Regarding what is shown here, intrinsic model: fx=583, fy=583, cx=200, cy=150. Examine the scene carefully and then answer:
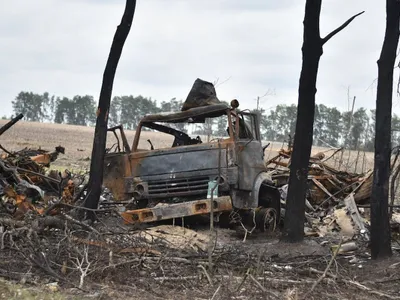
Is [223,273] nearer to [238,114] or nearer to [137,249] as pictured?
[137,249]

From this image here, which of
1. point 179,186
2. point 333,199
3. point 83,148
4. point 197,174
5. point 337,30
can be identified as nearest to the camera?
A: point 337,30

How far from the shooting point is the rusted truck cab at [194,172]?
32.0ft

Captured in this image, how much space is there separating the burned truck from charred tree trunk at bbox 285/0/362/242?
1358 mm

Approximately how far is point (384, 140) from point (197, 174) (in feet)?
11.4

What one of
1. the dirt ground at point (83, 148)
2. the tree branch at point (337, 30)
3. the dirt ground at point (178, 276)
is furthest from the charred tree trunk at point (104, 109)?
the tree branch at point (337, 30)

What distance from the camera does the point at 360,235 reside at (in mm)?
10109

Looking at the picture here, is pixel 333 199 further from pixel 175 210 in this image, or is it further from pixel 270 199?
pixel 175 210

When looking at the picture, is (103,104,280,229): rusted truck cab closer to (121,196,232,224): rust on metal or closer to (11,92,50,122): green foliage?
(121,196,232,224): rust on metal

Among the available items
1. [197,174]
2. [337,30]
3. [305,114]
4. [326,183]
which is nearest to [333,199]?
[326,183]

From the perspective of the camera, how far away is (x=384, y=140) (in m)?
7.66

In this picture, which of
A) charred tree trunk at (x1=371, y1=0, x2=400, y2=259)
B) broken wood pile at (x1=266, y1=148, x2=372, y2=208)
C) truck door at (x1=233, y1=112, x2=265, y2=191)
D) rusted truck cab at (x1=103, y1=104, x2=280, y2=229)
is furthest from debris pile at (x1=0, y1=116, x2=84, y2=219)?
broken wood pile at (x1=266, y1=148, x2=372, y2=208)

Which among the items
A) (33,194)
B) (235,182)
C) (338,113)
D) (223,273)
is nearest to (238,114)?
(235,182)

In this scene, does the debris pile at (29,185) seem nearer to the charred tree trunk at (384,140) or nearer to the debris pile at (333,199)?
the charred tree trunk at (384,140)

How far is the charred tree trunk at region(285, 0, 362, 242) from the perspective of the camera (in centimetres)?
861
